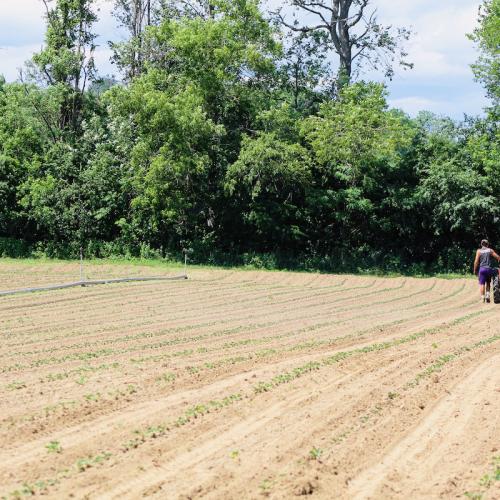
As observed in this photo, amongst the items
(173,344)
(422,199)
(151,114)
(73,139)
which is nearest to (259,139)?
(151,114)

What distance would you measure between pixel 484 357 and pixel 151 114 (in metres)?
24.9

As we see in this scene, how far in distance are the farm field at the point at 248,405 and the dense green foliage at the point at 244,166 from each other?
17.0 meters

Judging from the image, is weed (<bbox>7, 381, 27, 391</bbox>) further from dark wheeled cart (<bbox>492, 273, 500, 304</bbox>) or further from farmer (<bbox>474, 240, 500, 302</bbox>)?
dark wheeled cart (<bbox>492, 273, 500, 304</bbox>)

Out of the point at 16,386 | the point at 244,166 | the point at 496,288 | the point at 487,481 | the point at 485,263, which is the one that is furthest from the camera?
→ the point at 244,166

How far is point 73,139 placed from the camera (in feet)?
134

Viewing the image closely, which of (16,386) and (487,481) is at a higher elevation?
(487,481)

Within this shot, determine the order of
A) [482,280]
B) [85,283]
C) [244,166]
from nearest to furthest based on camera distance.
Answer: [482,280]
[85,283]
[244,166]

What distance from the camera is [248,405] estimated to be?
8.52m

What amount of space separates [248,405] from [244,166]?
25.4 meters

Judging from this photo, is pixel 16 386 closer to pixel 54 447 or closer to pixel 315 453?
pixel 54 447

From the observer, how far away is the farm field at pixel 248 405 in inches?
244

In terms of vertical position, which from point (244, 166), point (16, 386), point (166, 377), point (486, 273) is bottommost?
point (16, 386)

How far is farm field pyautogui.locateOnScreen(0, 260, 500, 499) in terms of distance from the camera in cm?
620

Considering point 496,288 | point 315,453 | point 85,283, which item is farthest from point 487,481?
point 85,283
